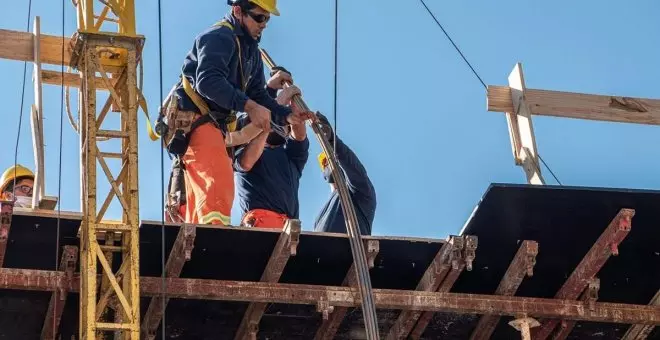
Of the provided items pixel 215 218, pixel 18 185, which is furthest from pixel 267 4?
pixel 18 185

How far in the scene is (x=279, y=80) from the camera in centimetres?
1420

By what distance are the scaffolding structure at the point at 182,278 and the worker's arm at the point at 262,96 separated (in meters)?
1.07

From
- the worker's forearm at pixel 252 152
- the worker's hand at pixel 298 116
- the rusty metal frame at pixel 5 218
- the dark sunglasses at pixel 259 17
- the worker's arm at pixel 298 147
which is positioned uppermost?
the dark sunglasses at pixel 259 17

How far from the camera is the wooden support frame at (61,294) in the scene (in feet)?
40.9

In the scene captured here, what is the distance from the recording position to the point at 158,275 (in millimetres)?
12828

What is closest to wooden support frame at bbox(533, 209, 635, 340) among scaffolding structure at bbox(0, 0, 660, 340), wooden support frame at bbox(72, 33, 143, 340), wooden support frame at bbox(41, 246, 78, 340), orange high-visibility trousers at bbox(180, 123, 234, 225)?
scaffolding structure at bbox(0, 0, 660, 340)

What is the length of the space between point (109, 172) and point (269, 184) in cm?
165

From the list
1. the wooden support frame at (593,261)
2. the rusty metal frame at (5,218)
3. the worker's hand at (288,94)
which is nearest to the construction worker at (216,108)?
the worker's hand at (288,94)

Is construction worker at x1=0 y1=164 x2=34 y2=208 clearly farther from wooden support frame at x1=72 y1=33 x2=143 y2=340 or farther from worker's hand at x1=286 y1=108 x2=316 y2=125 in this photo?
worker's hand at x1=286 y1=108 x2=316 y2=125

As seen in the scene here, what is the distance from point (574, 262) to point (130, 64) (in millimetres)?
4374

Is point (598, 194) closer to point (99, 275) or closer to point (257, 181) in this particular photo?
point (257, 181)

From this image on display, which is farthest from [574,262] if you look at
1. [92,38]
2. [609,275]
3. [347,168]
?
[92,38]

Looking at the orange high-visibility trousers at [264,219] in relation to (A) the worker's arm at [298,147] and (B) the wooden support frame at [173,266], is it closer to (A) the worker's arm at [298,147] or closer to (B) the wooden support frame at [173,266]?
(A) the worker's arm at [298,147]

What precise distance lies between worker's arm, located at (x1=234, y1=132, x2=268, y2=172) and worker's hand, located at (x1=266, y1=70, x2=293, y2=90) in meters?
0.87
